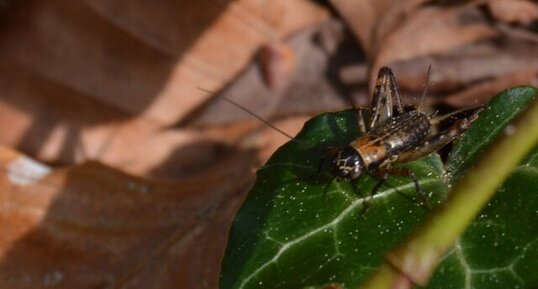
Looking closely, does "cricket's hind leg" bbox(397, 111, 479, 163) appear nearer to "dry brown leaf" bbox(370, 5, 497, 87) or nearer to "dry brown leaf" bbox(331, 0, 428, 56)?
"dry brown leaf" bbox(370, 5, 497, 87)

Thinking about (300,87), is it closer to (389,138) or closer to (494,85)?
(494,85)

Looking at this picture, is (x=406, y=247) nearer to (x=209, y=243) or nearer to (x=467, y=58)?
(x=209, y=243)

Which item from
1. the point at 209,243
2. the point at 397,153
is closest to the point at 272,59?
the point at 209,243

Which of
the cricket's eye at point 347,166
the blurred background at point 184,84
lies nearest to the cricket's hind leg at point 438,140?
the cricket's eye at point 347,166

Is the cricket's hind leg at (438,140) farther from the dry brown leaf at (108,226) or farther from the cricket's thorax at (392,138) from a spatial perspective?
the dry brown leaf at (108,226)

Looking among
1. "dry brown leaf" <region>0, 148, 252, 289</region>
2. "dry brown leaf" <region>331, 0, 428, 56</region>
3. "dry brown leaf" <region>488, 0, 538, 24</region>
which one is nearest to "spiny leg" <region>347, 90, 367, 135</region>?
"dry brown leaf" <region>0, 148, 252, 289</region>

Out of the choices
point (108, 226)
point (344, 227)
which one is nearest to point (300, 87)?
point (108, 226)

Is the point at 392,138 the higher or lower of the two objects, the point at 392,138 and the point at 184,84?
the higher
